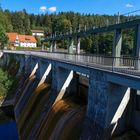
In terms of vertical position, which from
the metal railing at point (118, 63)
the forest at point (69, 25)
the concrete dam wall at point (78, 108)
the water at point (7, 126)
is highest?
the forest at point (69, 25)

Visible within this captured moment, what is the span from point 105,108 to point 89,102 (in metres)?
1.87

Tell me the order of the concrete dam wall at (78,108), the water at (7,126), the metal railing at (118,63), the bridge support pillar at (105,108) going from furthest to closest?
the water at (7,126) → the concrete dam wall at (78,108) → the bridge support pillar at (105,108) → the metal railing at (118,63)

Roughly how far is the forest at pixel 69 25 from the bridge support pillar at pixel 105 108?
935 cm

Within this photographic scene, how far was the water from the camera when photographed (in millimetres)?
26778

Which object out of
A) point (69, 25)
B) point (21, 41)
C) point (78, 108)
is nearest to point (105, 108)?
point (78, 108)

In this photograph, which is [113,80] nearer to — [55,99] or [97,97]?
[97,97]

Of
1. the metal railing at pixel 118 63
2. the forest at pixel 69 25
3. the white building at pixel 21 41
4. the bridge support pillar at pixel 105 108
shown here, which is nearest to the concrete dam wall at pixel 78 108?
the bridge support pillar at pixel 105 108

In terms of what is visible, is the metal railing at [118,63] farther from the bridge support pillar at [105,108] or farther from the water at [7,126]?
the water at [7,126]

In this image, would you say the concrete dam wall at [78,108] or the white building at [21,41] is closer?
the concrete dam wall at [78,108]

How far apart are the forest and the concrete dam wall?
7.51 metres

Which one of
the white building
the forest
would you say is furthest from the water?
the white building

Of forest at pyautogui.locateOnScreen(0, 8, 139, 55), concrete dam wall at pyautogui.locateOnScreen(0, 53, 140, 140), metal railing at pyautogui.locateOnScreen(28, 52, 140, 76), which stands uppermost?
forest at pyautogui.locateOnScreen(0, 8, 139, 55)

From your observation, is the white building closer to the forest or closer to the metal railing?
the forest

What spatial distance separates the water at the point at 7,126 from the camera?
26.8 metres
